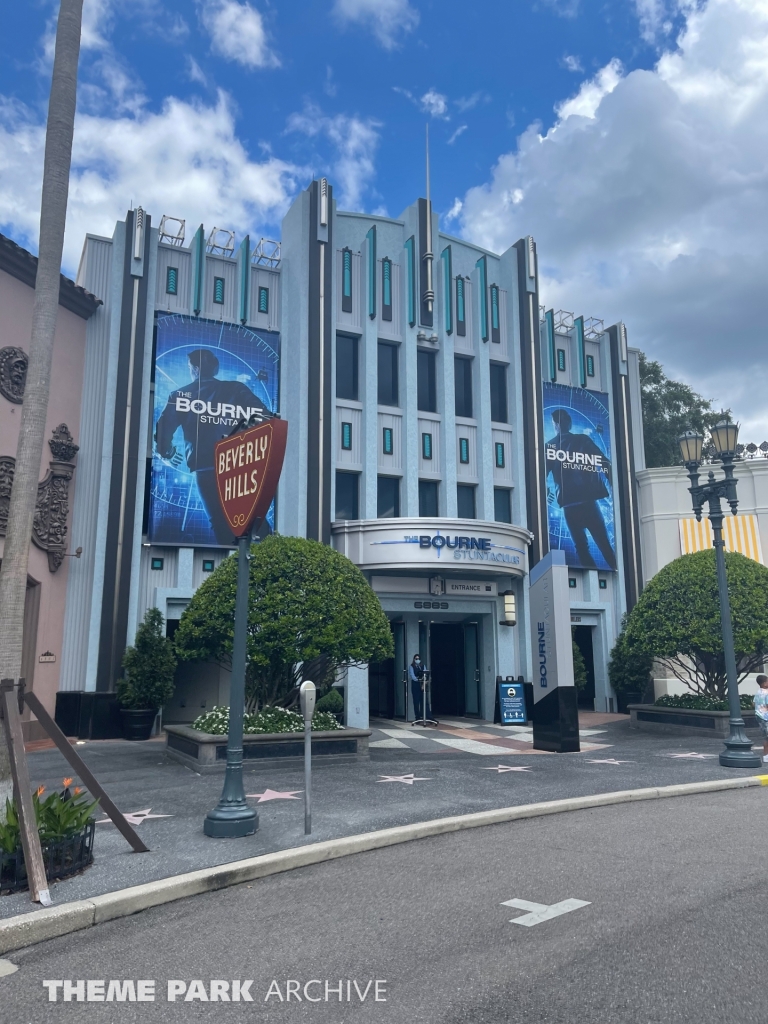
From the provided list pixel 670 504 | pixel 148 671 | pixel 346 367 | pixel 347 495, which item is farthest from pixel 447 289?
pixel 148 671

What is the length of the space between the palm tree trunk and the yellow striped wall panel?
24740 millimetres

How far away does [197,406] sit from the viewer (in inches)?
867

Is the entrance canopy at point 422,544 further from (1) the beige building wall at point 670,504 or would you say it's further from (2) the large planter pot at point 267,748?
(1) the beige building wall at point 670,504

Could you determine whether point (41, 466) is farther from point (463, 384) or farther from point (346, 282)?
point (463, 384)

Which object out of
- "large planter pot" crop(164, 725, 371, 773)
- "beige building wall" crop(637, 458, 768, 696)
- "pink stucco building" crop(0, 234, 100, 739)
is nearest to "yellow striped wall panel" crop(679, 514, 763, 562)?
"beige building wall" crop(637, 458, 768, 696)

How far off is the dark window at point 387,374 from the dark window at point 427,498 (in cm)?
288

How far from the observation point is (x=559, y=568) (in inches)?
655

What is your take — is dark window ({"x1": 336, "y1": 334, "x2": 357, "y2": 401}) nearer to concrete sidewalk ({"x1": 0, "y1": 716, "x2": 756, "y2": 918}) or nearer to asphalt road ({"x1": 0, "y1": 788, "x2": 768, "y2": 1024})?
concrete sidewalk ({"x1": 0, "y1": 716, "x2": 756, "y2": 918})

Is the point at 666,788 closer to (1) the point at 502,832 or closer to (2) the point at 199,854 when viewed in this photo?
(1) the point at 502,832

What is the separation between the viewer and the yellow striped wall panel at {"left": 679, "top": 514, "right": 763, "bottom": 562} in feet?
92.5

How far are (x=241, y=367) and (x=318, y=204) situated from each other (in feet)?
19.7

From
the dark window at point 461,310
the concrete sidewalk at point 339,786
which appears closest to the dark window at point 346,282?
the dark window at point 461,310

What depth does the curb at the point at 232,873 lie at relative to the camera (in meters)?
5.79

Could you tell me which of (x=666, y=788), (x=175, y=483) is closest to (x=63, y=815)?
(x=666, y=788)
